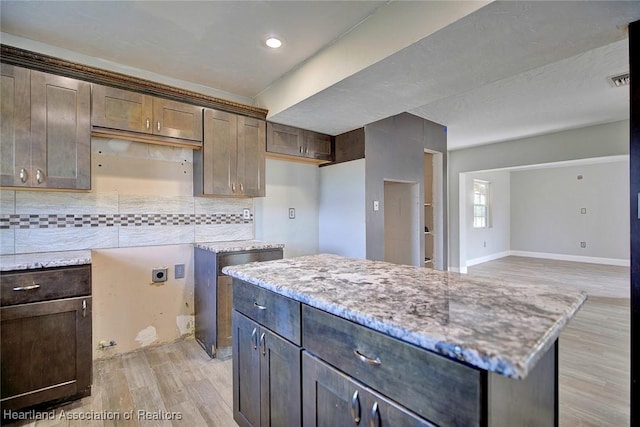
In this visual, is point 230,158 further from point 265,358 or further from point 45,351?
point 265,358

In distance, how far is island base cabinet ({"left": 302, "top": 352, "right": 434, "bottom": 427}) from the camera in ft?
2.92

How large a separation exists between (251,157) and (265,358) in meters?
2.17

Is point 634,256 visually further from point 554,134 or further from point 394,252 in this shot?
point 554,134

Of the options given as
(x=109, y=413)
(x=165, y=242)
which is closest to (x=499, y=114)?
(x=165, y=242)

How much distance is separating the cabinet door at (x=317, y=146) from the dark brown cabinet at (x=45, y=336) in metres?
2.42

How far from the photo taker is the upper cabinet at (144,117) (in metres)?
2.38

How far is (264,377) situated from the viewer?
1423mm

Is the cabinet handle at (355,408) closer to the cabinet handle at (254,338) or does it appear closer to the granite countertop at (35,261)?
the cabinet handle at (254,338)

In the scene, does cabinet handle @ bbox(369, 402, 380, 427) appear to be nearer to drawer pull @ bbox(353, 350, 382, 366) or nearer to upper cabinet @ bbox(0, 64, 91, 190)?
drawer pull @ bbox(353, 350, 382, 366)

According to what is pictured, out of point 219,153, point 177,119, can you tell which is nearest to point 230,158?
point 219,153

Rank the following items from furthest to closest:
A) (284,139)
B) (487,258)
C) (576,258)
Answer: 1. (487,258)
2. (576,258)
3. (284,139)

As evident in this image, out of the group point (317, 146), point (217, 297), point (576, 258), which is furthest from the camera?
point (576, 258)

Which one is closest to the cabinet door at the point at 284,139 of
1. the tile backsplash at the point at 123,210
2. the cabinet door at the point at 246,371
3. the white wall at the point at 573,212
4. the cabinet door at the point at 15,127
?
the tile backsplash at the point at 123,210

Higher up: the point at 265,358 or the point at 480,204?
the point at 480,204
